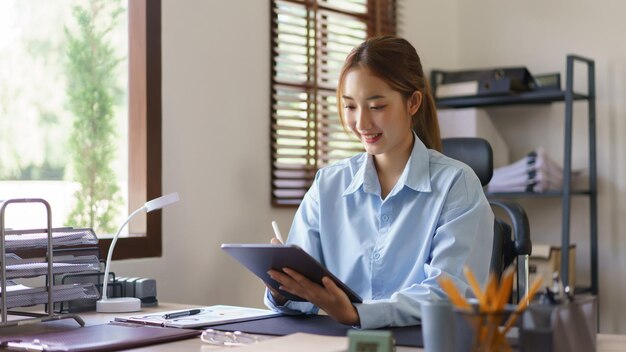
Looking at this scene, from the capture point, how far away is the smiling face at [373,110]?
2086 mm

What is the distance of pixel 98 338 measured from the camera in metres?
1.72

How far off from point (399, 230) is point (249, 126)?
121 cm

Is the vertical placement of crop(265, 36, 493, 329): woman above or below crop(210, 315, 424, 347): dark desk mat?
above

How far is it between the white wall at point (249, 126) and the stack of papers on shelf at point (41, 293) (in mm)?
555

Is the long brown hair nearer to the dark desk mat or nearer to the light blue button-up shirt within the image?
the light blue button-up shirt

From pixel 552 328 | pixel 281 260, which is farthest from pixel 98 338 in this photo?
pixel 552 328

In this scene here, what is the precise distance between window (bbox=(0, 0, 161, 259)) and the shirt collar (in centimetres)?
85

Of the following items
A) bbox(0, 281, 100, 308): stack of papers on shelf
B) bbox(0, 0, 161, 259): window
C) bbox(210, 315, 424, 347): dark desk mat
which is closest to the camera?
bbox(210, 315, 424, 347): dark desk mat

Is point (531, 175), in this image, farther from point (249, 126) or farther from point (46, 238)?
point (46, 238)

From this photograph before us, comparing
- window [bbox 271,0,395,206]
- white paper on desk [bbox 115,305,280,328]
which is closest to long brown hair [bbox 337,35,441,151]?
white paper on desk [bbox 115,305,280,328]

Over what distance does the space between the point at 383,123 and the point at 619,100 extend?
2.03m

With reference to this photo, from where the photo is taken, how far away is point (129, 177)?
282 cm

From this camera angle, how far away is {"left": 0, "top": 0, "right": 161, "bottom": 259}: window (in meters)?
2.70

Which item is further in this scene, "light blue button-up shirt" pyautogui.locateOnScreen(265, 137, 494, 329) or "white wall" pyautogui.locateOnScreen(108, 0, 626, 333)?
"white wall" pyautogui.locateOnScreen(108, 0, 626, 333)
